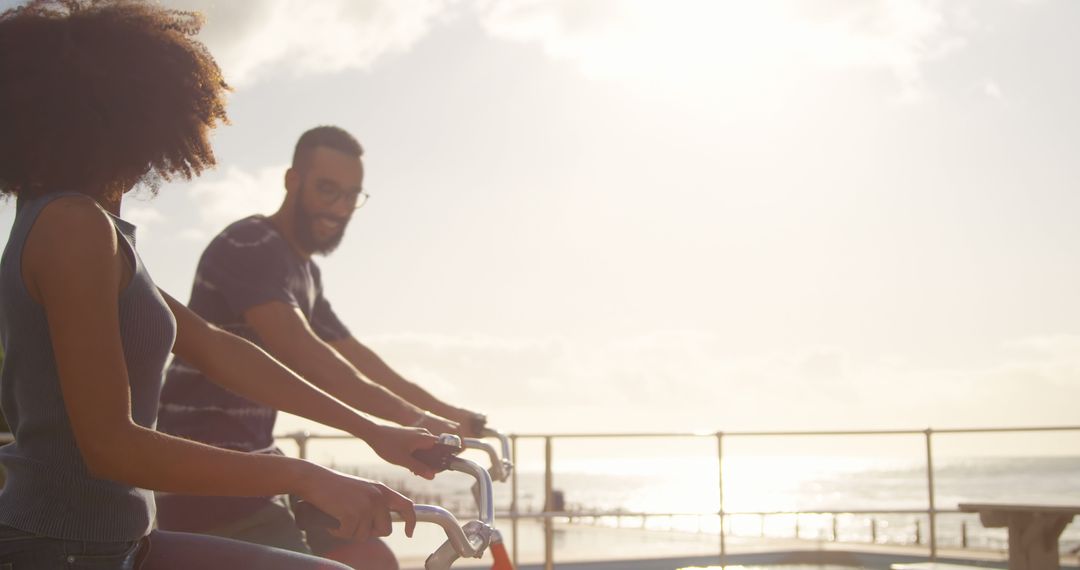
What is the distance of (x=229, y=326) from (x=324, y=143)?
0.52 meters

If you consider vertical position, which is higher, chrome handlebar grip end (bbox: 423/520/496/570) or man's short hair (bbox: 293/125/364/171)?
man's short hair (bbox: 293/125/364/171)

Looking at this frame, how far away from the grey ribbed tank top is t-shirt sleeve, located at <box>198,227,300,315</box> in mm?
968

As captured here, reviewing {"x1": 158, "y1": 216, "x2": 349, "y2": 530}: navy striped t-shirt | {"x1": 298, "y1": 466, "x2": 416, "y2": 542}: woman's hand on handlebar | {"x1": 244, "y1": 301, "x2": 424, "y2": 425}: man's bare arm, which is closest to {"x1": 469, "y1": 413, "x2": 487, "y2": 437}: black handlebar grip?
{"x1": 244, "y1": 301, "x2": 424, "y2": 425}: man's bare arm

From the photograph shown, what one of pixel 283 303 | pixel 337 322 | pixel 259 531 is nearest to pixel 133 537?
pixel 259 531

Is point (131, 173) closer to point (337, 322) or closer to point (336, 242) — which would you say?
point (336, 242)

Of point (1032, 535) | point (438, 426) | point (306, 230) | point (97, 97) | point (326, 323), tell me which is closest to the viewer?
point (97, 97)

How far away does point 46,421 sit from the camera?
1.29 meters

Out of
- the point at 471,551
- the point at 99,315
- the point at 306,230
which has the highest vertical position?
the point at 306,230

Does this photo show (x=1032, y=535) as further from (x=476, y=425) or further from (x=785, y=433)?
(x=476, y=425)

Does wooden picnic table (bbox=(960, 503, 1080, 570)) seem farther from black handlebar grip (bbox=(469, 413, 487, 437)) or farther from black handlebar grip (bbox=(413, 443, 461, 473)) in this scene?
black handlebar grip (bbox=(413, 443, 461, 473))

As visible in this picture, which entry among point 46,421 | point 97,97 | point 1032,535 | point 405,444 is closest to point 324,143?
point 405,444

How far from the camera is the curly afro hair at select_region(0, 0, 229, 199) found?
1.35 metres

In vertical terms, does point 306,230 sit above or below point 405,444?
above

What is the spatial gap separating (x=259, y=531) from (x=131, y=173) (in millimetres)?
963
